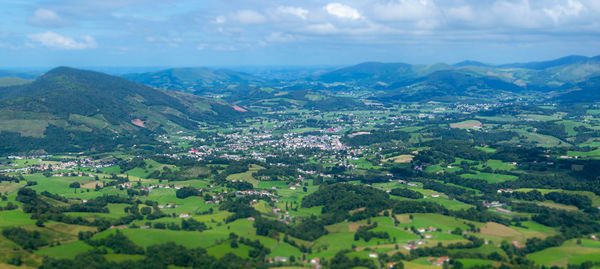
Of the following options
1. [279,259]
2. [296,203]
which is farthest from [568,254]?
[296,203]

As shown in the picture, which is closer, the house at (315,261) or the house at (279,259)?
the house at (315,261)

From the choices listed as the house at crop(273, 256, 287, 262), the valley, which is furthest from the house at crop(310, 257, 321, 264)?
the house at crop(273, 256, 287, 262)

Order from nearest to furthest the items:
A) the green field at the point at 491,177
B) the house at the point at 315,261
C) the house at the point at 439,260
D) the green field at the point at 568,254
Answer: the house at the point at 439,260
the green field at the point at 568,254
the house at the point at 315,261
the green field at the point at 491,177

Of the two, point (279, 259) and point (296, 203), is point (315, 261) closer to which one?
point (279, 259)

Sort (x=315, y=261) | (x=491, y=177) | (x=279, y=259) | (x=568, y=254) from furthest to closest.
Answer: (x=491, y=177)
(x=279, y=259)
(x=315, y=261)
(x=568, y=254)

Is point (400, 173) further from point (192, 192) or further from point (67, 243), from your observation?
point (67, 243)

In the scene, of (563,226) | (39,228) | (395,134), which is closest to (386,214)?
(563,226)

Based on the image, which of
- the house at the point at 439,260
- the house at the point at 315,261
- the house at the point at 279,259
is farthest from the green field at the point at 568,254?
the house at the point at 279,259

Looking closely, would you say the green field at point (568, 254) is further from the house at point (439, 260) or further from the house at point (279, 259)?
the house at point (279, 259)

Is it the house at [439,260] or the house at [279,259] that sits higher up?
the house at [439,260]

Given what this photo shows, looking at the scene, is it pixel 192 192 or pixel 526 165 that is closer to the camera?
pixel 192 192

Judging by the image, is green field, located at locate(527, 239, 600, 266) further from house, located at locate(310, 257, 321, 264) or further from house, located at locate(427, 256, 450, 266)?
house, located at locate(310, 257, 321, 264)
